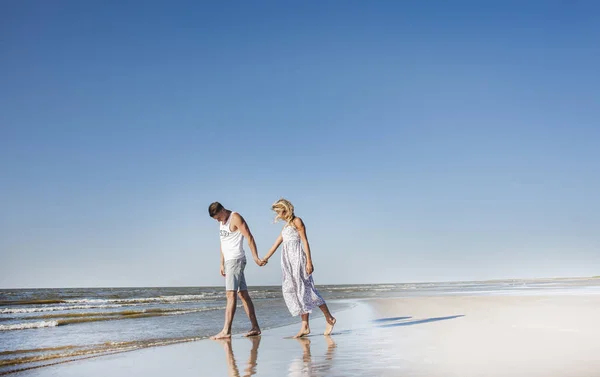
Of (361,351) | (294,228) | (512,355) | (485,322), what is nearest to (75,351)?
(294,228)

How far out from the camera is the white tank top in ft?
25.7

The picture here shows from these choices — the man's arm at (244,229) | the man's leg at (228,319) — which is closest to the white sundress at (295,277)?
the man's arm at (244,229)

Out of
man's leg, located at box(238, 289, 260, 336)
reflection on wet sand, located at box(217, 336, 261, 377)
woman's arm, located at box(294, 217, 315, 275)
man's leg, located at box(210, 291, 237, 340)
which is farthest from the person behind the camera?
man's leg, located at box(238, 289, 260, 336)

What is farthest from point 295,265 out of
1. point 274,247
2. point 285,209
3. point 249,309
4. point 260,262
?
point 249,309

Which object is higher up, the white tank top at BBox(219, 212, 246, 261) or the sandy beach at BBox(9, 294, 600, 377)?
the white tank top at BBox(219, 212, 246, 261)

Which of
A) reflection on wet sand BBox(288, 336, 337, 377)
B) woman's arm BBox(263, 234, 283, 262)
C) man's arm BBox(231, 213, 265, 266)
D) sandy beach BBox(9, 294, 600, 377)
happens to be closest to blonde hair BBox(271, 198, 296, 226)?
woman's arm BBox(263, 234, 283, 262)

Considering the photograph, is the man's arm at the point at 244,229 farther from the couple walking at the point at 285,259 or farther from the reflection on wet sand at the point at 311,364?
the reflection on wet sand at the point at 311,364

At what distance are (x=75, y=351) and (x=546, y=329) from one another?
6500 mm

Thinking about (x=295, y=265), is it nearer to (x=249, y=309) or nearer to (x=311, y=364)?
(x=249, y=309)

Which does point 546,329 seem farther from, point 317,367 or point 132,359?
point 132,359

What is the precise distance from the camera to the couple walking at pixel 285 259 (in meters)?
7.42

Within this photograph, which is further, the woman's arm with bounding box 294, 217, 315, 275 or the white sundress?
the white sundress

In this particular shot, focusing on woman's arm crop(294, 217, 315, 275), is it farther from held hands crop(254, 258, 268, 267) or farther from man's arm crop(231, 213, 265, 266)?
man's arm crop(231, 213, 265, 266)

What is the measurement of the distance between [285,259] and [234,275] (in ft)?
2.78
